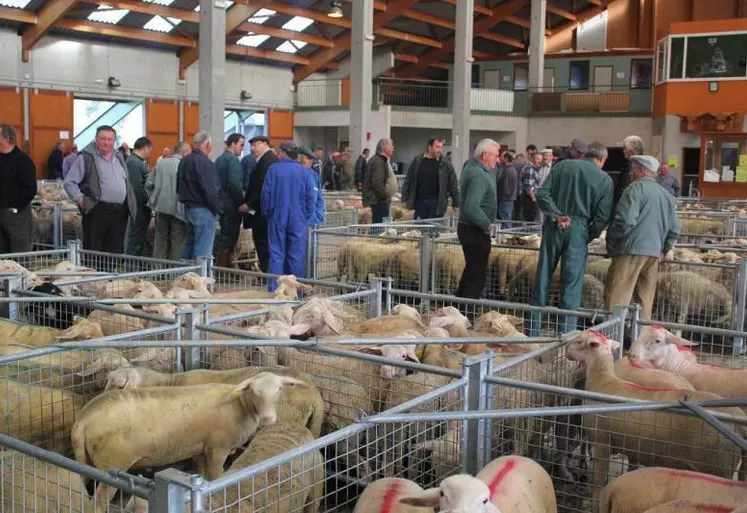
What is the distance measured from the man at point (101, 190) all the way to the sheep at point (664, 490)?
5770 millimetres

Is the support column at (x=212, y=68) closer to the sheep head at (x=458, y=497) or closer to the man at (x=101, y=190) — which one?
the man at (x=101, y=190)

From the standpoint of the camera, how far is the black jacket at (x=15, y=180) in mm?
7098

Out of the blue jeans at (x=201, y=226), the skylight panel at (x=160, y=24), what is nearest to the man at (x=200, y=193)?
the blue jeans at (x=201, y=226)

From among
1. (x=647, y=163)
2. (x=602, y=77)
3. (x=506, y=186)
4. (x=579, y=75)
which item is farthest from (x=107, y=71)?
(x=647, y=163)

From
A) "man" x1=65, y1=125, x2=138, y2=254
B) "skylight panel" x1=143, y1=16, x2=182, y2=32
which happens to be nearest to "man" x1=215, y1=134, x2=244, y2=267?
"man" x1=65, y1=125, x2=138, y2=254

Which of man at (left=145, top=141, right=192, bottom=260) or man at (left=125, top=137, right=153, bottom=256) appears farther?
man at (left=125, top=137, right=153, bottom=256)

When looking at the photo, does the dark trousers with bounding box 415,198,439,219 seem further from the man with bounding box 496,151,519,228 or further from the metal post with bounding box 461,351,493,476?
the metal post with bounding box 461,351,493,476

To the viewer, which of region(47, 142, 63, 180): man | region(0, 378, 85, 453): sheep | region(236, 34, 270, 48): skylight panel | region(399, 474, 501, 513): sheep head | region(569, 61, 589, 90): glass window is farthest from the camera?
region(569, 61, 589, 90): glass window

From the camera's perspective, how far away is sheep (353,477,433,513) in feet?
9.29

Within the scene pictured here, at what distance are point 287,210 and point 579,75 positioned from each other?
25.8 metres

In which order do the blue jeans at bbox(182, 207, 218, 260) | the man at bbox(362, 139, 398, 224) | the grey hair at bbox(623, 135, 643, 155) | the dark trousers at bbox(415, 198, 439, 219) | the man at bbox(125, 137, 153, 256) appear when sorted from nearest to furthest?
the grey hair at bbox(623, 135, 643, 155)
the blue jeans at bbox(182, 207, 218, 260)
the man at bbox(125, 137, 153, 256)
the dark trousers at bbox(415, 198, 439, 219)
the man at bbox(362, 139, 398, 224)

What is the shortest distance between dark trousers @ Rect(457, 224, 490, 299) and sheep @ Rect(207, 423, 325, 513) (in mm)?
4056

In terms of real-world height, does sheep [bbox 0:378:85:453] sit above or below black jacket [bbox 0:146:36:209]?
below

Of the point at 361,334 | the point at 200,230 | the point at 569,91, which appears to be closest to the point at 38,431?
the point at 361,334
